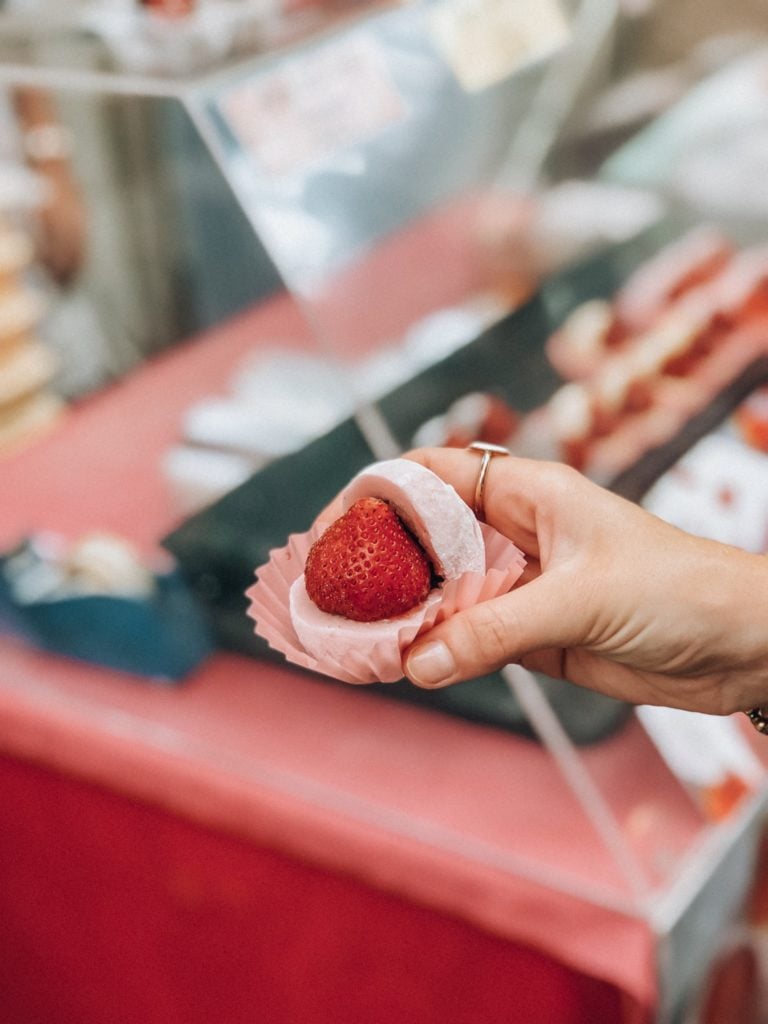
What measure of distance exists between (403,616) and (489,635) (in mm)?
63

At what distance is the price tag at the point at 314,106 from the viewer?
53.6 inches

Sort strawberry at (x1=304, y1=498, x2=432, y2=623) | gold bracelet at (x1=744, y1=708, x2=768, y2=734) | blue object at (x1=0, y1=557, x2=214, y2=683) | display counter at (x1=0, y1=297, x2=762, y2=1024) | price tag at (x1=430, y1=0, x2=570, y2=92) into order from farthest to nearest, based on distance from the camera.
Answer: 1. price tag at (x1=430, y1=0, x2=570, y2=92)
2. blue object at (x1=0, y1=557, x2=214, y2=683)
3. display counter at (x1=0, y1=297, x2=762, y2=1024)
4. gold bracelet at (x1=744, y1=708, x2=768, y2=734)
5. strawberry at (x1=304, y1=498, x2=432, y2=623)

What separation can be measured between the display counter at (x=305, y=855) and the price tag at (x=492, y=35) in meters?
Result: 0.90

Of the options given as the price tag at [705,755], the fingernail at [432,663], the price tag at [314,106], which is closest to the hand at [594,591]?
the fingernail at [432,663]

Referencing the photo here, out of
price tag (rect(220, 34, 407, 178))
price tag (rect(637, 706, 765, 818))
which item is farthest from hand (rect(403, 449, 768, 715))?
price tag (rect(220, 34, 407, 178))

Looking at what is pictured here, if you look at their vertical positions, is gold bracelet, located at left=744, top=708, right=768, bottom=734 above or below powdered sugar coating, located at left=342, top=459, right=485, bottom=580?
below

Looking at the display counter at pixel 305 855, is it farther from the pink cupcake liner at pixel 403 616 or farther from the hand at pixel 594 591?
the pink cupcake liner at pixel 403 616

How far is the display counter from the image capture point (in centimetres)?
129

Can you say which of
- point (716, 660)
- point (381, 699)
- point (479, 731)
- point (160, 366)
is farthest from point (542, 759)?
point (160, 366)

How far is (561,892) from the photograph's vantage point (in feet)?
4.15

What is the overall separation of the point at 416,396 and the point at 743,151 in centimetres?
116

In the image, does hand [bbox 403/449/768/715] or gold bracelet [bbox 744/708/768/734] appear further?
gold bracelet [bbox 744/708/768/734]

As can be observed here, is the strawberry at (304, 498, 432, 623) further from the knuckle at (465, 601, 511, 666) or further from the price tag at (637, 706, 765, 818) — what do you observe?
the price tag at (637, 706, 765, 818)

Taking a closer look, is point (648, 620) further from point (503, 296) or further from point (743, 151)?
point (743, 151)
